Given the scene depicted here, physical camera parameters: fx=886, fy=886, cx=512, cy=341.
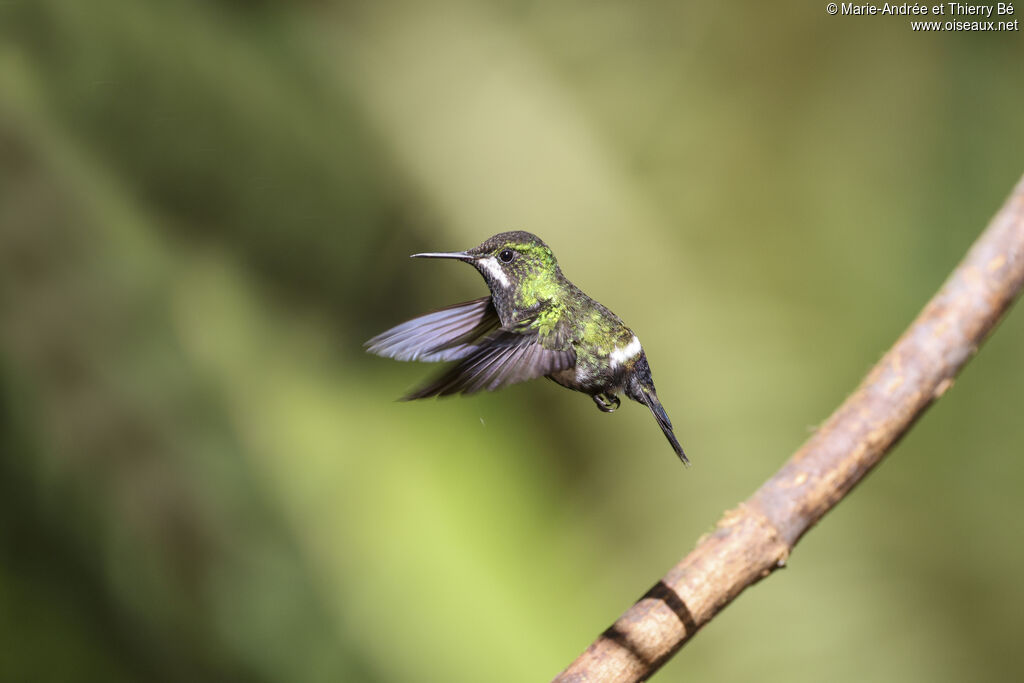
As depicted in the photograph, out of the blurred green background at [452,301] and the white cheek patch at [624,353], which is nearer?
the white cheek patch at [624,353]

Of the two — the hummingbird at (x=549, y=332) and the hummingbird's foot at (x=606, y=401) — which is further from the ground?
the hummingbird at (x=549, y=332)

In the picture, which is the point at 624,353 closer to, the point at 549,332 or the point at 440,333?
the point at 549,332

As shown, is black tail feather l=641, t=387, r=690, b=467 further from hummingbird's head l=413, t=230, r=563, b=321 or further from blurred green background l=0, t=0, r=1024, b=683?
blurred green background l=0, t=0, r=1024, b=683

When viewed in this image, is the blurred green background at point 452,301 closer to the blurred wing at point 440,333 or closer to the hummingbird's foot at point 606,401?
the blurred wing at point 440,333

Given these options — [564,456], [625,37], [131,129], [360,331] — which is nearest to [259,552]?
[360,331]

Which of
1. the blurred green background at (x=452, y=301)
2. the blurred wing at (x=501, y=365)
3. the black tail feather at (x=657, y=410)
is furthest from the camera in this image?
the blurred green background at (x=452, y=301)

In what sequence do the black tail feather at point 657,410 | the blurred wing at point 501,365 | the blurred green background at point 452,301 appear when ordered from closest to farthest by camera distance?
the blurred wing at point 501,365, the black tail feather at point 657,410, the blurred green background at point 452,301

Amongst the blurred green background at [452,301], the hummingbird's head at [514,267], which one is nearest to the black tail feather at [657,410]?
the hummingbird's head at [514,267]

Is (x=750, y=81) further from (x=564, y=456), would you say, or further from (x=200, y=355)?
(x=200, y=355)
